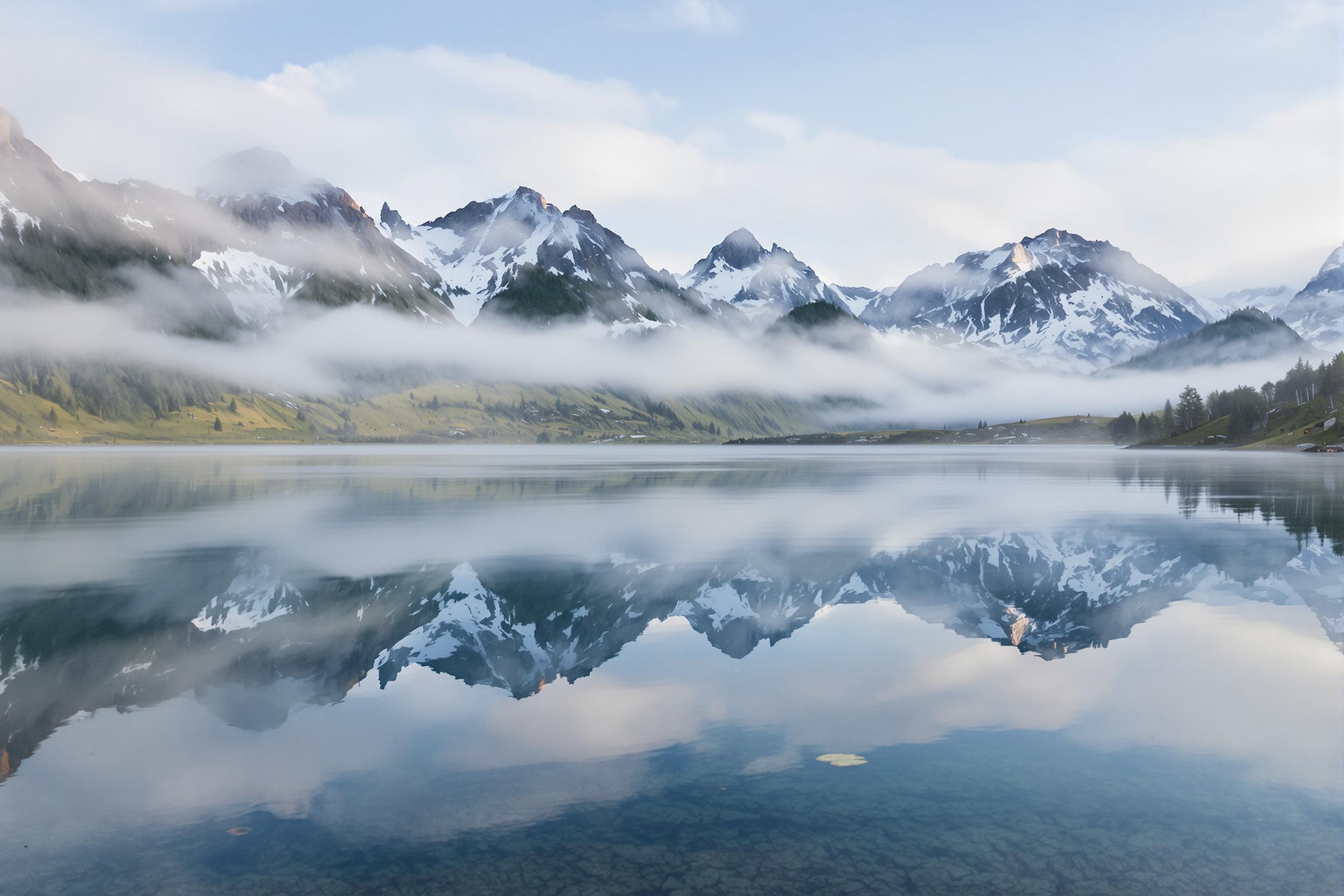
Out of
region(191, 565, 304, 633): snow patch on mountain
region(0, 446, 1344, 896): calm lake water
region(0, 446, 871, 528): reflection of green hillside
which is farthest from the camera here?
region(0, 446, 871, 528): reflection of green hillside

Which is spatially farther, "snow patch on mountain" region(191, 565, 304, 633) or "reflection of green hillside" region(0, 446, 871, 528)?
"reflection of green hillside" region(0, 446, 871, 528)

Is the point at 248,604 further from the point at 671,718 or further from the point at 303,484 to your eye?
the point at 303,484

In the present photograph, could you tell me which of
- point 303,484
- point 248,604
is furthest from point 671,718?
point 303,484

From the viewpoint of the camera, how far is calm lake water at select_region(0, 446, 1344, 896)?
13.0 metres

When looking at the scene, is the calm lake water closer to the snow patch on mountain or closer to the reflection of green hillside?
the snow patch on mountain

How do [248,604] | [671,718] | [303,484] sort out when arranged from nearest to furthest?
[671,718] < [248,604] < [303,484]

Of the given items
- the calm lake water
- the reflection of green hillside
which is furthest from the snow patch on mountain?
the reflection of green hillside

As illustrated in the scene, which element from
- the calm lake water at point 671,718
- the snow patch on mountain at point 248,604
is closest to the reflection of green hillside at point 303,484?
the calm lake water at point 671,718

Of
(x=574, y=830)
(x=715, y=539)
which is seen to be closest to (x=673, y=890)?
(x=574, y=830)

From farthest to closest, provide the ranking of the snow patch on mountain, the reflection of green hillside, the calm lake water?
1. the reflection of green hillside
2. the snow patch on mountain
3. the calm lake water

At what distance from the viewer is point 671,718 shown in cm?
2039

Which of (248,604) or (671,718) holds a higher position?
(248,604)

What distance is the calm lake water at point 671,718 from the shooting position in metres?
13.0

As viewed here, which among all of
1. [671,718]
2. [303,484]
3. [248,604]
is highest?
[248,604]
